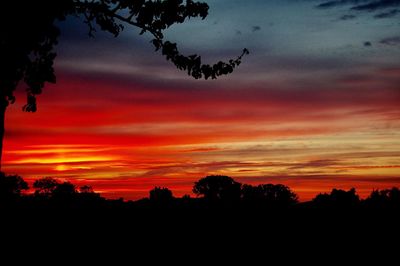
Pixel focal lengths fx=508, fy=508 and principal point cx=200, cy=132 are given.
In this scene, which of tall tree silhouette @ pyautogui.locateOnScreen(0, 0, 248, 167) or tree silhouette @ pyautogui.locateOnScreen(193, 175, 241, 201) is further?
tree silhouette @ pyautogui.locateOnScreen(193, 175, 241, 201)

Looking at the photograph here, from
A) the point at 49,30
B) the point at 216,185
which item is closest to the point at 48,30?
the point at 49,30

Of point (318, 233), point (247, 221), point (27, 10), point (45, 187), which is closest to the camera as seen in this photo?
point (27, 10)

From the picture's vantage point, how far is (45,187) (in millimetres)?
121625

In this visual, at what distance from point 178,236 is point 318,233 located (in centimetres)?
521

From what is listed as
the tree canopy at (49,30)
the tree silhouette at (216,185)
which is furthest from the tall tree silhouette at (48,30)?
the tree silhouette at (216,185)

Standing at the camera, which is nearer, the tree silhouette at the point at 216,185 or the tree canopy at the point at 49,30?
the tree canopy at the point at 49,30

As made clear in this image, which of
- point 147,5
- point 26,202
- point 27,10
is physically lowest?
point 26,202

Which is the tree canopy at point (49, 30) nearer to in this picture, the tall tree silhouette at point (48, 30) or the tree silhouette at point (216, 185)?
the tall tree silhouette at point (48, 30)

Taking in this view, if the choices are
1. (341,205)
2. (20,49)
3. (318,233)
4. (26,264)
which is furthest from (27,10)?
(341,205)

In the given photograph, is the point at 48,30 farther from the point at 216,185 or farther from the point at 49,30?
the point at 216,185

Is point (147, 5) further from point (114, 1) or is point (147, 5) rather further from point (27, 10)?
point (27, 10)

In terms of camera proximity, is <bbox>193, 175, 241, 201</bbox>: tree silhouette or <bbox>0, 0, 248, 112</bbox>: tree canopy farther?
<bbox>193, 175, 241, 201</bbox>: tree silhouette

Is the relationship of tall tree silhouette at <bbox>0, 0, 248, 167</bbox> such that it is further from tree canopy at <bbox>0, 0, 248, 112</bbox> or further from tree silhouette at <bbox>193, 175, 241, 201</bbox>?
tree silhouette at <bbox>193, 175, 241, 201</bbox>

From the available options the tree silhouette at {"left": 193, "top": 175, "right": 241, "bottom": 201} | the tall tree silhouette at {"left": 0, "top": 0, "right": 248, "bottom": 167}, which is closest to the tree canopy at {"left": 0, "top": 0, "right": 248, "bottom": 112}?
the tall tree silhouette at {"left": 0, "top": 0, "right": 248, "bottom": 167}
